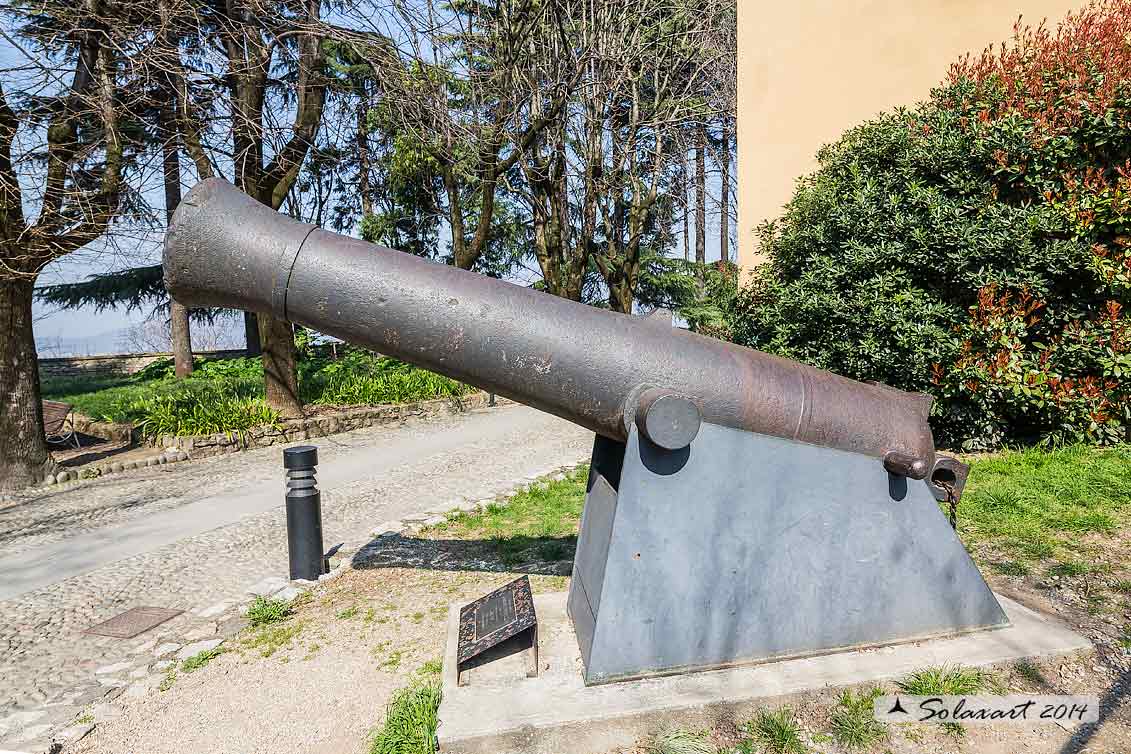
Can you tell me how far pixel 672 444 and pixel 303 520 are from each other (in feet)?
11.0

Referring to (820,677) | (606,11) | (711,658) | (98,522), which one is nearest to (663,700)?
(711,658)

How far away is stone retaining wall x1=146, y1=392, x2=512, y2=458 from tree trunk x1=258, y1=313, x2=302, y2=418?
423 millimetres

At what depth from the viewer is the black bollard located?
507cm

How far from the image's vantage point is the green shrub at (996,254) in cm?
681

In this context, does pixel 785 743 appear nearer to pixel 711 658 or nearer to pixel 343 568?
pixel 711 658

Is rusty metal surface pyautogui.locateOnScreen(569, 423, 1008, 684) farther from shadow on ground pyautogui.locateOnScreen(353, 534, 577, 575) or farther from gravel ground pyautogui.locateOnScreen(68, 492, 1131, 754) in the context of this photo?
shadow on ground pyautogui.locateOnScreen(353, 534, 577, 575)

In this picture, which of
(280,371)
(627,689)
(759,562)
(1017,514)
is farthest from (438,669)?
(280,371)

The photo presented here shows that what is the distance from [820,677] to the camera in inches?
112

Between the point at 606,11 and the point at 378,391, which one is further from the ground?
the point at 606,11

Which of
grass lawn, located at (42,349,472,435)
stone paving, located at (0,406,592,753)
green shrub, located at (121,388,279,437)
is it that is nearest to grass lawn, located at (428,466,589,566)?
stone paving, located at (0,406,592,753)

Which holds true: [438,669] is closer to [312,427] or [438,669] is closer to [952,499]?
[952,499]

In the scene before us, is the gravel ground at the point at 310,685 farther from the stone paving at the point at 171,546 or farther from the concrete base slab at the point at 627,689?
the concrete base slab at the point at 627,689

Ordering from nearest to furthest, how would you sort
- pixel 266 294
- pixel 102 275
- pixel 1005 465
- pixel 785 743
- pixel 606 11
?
1. pixel 785 743
2. pixel 266 294
3. pixel 1005 465
4. pixel 606 11
5. pixel 102 275

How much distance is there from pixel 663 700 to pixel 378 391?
12.3 metres
